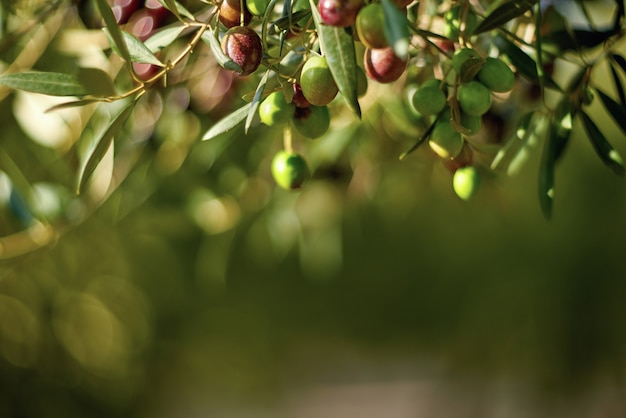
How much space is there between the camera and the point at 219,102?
2.11 feet

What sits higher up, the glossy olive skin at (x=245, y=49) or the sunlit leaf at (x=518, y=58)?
the glossy olive skin at (x=245, y=49)

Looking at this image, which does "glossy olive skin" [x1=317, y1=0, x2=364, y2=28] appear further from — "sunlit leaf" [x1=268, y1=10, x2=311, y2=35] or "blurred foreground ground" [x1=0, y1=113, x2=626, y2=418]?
"blurred foreground ground" [x1=0, y1=113, x2=626, y2=418]

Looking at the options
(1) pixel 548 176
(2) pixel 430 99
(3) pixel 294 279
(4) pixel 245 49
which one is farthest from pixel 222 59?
(3) pixel 294 279

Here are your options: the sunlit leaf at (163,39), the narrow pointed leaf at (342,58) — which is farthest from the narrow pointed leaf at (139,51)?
the narrow pointed leaf at (342,58)

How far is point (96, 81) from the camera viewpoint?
38 centimetres

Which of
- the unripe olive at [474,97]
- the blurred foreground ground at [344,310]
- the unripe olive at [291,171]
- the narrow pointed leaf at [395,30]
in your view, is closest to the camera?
the narrow pointed leaf at [395,30]

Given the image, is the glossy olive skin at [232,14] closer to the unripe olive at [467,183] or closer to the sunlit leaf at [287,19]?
the sunlit leaf at [287,19]

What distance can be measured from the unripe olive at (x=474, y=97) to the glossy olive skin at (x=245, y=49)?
11 cm

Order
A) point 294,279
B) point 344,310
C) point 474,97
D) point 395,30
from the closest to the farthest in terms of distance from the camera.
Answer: point 395,30 → point 474,97 → point 294,279 → point 344,310

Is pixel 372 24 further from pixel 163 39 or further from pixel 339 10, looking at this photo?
pixel 163 39

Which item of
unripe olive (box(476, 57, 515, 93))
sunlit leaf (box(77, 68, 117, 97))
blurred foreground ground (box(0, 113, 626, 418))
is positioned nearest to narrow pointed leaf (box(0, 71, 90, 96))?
sunlit leaf (box(77, 68, 117, 97))

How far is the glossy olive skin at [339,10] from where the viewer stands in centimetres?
29

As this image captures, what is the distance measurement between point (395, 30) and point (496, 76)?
0.13m

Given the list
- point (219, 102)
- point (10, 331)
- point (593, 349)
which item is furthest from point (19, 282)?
point (593, 349)
